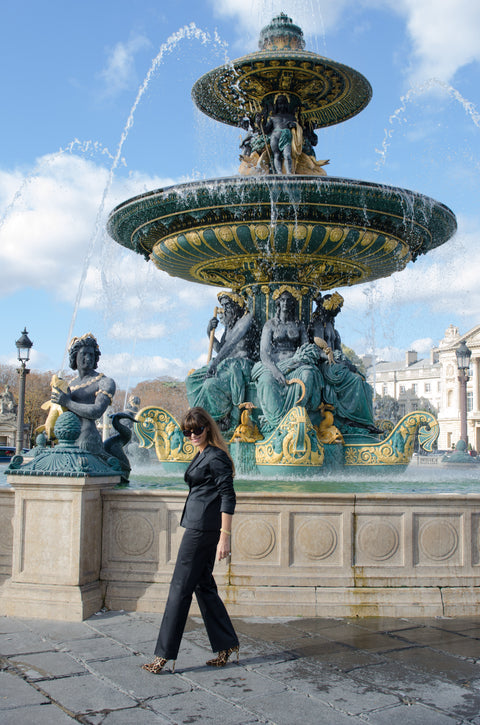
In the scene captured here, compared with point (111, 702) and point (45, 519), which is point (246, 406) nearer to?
point (45, 519)

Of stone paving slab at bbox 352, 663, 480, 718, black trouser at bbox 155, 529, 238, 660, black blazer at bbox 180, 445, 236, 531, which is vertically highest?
black blazer at bbox 180, 445, 236, 531

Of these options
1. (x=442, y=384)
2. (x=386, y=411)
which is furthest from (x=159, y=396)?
(x=442, y=384)

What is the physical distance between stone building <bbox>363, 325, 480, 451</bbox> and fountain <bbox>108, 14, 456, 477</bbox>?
73628mm

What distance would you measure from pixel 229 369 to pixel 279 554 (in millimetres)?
4602

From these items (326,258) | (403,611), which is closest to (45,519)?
(403,611)

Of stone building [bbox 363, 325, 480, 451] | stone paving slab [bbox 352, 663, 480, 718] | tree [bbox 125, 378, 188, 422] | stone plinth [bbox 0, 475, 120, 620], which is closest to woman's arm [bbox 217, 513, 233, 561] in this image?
stone paving slab [bbox 352, 663, 480, 718]

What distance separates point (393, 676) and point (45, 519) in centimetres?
287

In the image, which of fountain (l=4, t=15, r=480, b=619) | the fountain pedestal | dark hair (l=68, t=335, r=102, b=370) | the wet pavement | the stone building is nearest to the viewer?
the wet pavement

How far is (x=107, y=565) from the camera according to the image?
603 centimetres

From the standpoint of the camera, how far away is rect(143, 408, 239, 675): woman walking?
441 cm

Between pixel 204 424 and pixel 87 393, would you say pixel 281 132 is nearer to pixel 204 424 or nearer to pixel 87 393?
pixel 87 393

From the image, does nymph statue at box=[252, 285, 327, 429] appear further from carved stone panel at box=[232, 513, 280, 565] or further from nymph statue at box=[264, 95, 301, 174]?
carved stone panel at box=[232, 513, 280, 565]

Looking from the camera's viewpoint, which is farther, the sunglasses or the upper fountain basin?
the upper fountain basin

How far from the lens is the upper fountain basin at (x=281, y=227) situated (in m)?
9.23
